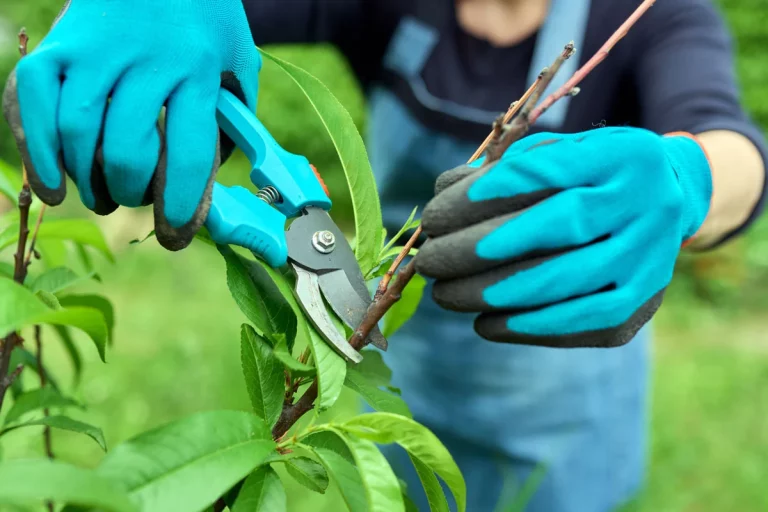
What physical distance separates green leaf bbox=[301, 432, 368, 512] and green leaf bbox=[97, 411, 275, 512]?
54mm

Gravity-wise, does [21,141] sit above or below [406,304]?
above

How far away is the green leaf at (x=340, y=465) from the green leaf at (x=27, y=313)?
8.8 inches

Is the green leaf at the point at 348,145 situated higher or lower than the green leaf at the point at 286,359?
higher

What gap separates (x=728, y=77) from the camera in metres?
1.20

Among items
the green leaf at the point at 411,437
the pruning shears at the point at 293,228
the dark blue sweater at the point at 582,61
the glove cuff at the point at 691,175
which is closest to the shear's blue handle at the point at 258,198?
the pruning shears at the point at 293,228

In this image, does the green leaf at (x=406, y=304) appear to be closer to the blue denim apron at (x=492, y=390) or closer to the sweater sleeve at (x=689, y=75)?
the sweater sleeve at (x=689, y=75)

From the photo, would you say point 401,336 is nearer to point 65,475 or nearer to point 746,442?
point 65,475

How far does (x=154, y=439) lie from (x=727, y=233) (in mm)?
981

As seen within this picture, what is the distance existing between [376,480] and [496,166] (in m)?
0.30

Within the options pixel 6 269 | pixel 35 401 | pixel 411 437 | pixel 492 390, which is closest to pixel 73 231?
pixel 6 269

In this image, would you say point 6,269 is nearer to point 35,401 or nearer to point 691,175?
point 35,401

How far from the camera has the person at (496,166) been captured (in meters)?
0.66

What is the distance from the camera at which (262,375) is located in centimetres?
65

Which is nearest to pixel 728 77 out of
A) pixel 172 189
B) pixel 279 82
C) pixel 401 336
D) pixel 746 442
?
pixel 401 336
